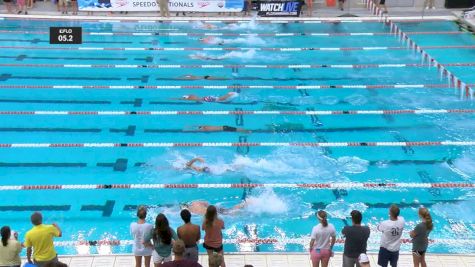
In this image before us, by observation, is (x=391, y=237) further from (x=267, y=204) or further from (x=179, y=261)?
(x=267, y=204)

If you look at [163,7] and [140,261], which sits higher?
[163,7]

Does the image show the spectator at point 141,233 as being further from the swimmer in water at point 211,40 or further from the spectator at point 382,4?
the spectator at point 382,4

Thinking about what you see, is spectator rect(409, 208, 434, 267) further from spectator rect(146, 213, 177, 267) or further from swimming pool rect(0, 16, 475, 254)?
spectator rect(146, 213, 177, 267)

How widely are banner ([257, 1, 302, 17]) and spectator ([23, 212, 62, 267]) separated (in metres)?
13.2

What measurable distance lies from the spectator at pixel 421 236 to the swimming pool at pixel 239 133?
3.53 ft

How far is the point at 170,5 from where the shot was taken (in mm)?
18312

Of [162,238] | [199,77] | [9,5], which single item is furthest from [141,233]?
[9,5]

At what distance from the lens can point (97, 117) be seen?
1150 cm

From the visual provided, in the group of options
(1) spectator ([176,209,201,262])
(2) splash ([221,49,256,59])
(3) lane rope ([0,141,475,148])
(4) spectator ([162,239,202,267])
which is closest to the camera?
(4) spectator ([162,239,202,267])

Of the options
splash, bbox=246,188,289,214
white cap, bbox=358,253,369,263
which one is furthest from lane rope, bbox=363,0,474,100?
white cap, bbox=358,253,369,263

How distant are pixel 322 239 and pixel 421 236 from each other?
3.36ft

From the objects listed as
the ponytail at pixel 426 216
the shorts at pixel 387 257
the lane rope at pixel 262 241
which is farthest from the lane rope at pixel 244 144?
the ponytail at pixel 426 216

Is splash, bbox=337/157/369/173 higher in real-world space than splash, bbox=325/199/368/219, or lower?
higher

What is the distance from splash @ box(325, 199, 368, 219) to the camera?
332 inches
